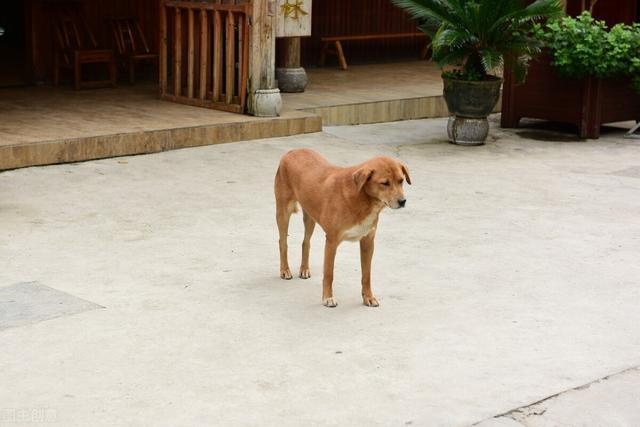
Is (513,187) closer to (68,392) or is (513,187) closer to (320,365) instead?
(320,365)

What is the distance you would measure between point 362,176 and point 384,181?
12 centimetres

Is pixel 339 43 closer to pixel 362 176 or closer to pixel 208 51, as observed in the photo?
pixel 208 51

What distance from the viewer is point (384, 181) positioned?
19.2 ft

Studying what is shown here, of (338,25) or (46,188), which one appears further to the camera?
(338,25)

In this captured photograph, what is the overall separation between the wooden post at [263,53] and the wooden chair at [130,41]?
103 inches

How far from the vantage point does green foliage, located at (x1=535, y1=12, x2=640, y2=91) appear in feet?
38.4

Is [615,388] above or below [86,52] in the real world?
below

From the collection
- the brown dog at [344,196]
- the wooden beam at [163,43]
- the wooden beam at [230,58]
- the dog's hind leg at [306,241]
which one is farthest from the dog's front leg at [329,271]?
the wooden beam at [163,43]

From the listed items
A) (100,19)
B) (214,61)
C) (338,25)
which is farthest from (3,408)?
(338,25)

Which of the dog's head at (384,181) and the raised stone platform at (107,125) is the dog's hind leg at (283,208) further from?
the raised stone platform at (107,125)

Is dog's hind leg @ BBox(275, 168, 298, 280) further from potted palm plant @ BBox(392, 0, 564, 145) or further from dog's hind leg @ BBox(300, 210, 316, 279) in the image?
potted palm plant @ BBox(392, 0, 564, 145)

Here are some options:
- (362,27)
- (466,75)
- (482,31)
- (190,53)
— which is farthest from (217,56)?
(362,27)

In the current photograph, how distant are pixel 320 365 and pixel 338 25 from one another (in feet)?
40.5

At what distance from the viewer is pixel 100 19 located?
14.3m
